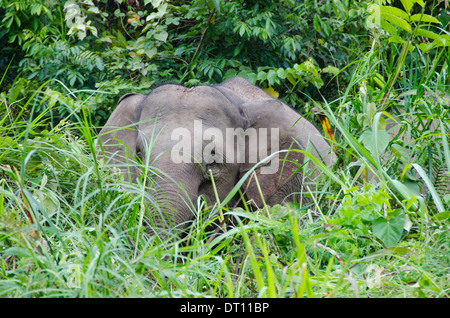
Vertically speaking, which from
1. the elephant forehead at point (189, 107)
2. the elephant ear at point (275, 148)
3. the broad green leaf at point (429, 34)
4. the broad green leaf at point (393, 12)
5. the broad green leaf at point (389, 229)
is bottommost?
the elephant ear at point (275, 148)

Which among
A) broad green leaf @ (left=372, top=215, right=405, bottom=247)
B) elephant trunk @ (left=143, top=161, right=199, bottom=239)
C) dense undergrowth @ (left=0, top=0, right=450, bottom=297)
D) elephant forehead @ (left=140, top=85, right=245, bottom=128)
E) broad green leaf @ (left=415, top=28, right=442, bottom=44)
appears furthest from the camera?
elephant forehead @ (left=140, top=85, right=245, bottom=128)

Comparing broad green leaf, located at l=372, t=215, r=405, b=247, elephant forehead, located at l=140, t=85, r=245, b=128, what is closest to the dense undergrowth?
broad green leaf, located at l=372, t=215, r=405, b=247

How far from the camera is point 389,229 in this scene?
7.07 ft

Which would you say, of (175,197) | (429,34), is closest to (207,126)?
(175,197)

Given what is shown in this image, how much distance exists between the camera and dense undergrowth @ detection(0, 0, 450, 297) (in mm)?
1842

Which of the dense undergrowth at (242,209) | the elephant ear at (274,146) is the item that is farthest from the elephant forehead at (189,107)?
the dense undergrowth at (242,209)

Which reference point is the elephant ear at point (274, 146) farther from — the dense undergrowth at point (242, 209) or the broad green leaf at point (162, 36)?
the broad green leaf at point (162, 36)

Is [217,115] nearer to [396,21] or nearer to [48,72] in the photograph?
[396,21]

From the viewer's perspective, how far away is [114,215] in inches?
99.9

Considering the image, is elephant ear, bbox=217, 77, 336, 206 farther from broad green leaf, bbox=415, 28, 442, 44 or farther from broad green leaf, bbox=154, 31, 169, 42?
broad green leaf, bbox=154, 31, 169, 42

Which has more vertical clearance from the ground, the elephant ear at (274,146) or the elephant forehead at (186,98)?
the elephant forehead at (186,98)

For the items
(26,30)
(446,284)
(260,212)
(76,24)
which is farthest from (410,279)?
(26,30)

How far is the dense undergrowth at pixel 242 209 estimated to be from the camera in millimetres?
1842

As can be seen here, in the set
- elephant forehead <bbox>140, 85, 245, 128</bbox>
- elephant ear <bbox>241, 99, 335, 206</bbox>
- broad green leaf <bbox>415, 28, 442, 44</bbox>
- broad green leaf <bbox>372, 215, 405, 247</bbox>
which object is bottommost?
elephant ear <bbox>241, 99, 335, 206</bbox>
